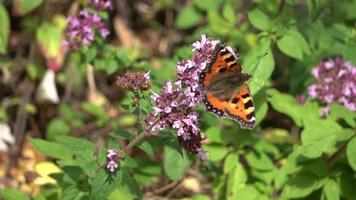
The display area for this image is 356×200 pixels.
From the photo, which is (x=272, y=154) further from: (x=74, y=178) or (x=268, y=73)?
(x=74, y=178)

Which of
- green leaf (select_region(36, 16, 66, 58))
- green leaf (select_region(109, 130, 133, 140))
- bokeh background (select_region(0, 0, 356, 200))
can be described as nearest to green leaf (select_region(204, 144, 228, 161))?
bokeh background (select_region(0, 0, 356, 200))

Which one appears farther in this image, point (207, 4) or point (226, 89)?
point (207, 4)

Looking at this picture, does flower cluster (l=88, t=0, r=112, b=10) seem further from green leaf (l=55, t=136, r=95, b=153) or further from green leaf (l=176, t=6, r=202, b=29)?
green leaf (l=176, t=6, r=202, b=29)

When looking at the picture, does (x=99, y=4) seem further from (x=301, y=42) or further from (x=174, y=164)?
(x=301, y=42)

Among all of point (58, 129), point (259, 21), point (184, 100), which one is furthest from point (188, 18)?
point (184, 100)

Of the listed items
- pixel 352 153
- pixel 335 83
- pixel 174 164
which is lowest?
pixel 352 153

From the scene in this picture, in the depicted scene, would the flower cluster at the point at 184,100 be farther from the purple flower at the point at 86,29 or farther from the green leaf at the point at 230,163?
the purple flower at the point at 86,29

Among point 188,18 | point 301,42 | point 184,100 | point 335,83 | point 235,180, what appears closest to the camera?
point 184,100
